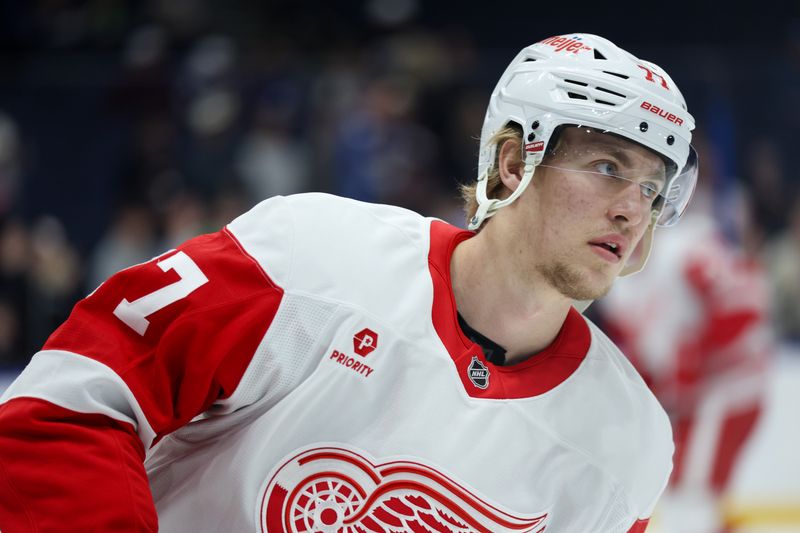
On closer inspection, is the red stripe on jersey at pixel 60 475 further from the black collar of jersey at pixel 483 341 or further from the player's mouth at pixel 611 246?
the player's mouth at pixel 611 246

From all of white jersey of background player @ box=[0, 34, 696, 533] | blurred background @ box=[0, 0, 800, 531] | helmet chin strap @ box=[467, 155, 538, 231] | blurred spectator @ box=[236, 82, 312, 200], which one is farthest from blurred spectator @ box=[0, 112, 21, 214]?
helmet chin strap @ box=[467, 155, 538, 231]

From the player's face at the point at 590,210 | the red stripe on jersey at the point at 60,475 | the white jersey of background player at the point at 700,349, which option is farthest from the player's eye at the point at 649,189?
the white jersey of background player at the point at 700,349

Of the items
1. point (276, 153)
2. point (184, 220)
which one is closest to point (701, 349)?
point (276, 153)

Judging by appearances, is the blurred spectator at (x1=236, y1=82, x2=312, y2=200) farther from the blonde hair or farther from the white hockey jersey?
the white hockey jersey

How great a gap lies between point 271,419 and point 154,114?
14.5 feet

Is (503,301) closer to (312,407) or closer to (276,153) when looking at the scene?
(312,407)

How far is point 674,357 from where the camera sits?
491 cm

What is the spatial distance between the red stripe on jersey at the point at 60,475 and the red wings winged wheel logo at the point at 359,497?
10.4 inches

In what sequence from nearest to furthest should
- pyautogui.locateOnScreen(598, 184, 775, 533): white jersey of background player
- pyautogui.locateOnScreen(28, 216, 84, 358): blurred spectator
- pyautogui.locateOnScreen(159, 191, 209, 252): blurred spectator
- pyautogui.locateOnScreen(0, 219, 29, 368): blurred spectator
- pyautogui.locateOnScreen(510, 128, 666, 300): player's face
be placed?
pyautogui.locateOnScreen(510, 128, 666, 300): player's face < pyautogui.locateOnScreen(598, 184, 775, 533): white jersey of background player < pyautogui.locateOnScreen(0, 219, 29, 368): blurred spectator < pyautogui.locateOnScreen(28, 216, 84, 358): blurred spectator < pyautogui.locateOnScreen(159, 191, 209, 252): blurred spectator

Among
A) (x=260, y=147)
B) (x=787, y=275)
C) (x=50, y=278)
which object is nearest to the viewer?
(x=50, y=278)

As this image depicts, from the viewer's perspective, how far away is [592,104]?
75.5 inches

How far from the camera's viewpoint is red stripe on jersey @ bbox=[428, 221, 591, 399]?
1903mm

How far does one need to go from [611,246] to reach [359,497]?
23.5 inches

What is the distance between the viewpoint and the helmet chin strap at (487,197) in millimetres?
1986
